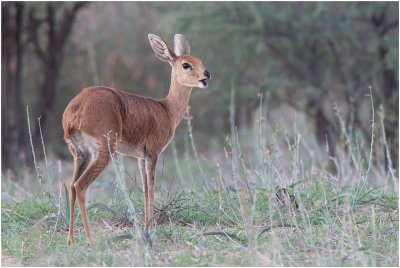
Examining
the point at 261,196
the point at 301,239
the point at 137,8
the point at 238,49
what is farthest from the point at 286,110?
the point at 301,239

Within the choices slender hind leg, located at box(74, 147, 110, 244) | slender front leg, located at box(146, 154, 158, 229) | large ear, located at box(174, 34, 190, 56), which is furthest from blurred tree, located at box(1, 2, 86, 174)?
slender hind leg, located at box(74, 147, 110, 244)

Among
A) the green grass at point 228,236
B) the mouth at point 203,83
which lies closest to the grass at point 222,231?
the green grass at point 228,236

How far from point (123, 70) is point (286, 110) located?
471cm

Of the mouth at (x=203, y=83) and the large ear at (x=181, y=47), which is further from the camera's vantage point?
the large ear at (x=181, y=47)

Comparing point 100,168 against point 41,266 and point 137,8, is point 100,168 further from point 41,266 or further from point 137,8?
point 137,8

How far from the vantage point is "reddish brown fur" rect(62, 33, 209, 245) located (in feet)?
18.2

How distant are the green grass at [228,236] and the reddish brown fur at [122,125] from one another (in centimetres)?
27

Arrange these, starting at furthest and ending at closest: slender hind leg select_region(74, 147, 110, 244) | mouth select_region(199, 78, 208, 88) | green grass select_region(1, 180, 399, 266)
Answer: mouth select_region(199, 78, 208, 88) < slender hind leg select_region(74, 147, 110, 244) < green grass select_region(1, 180, 399, 266)

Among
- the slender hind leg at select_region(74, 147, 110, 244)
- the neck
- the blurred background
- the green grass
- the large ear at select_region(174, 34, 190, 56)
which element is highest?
the blurred background

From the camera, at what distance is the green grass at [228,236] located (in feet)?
17.0

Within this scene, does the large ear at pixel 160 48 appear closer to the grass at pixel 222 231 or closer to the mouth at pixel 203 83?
the mouth at pixel 203 83

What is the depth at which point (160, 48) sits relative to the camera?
6316 mm

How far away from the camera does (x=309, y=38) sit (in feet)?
49.0

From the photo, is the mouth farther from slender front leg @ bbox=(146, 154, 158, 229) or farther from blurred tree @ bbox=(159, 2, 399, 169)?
blurred tree @ bbox=(159, 2, 399, 169)
